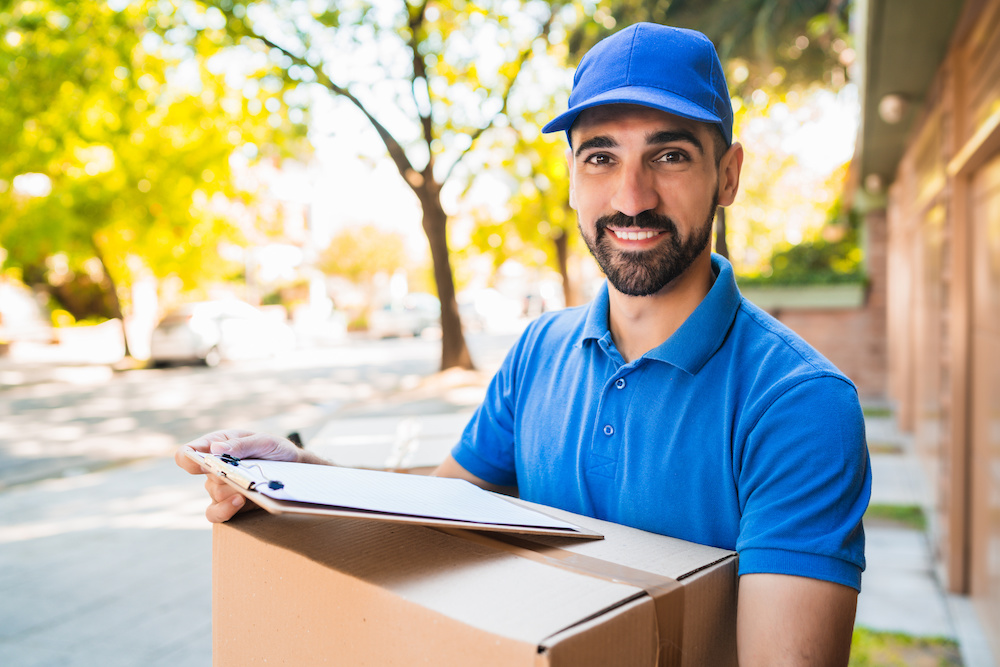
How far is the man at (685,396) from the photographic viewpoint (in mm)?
1084

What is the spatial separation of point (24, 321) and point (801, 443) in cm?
3000

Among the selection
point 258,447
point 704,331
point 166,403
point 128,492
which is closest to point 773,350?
point 704,331

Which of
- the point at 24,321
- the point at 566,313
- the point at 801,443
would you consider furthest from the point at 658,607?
the point at 24,321

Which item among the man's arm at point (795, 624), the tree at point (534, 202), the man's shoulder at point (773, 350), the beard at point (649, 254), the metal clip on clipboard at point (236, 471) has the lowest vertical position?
the man's arm at point (795, 624)

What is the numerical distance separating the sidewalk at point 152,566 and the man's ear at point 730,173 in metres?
1.10

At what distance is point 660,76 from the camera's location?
1.33 metres

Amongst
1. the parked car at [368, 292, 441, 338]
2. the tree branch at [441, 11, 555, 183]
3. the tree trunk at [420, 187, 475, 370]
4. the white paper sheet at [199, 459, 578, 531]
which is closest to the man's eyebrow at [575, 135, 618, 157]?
the white paper sheet at [199, 459, 578, 531]

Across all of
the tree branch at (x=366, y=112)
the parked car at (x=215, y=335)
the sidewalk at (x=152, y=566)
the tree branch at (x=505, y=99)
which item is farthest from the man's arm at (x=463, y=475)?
the parked car at (x=215, y=335)

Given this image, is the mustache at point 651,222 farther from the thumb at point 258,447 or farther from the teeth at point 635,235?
the thumb at point 258,447

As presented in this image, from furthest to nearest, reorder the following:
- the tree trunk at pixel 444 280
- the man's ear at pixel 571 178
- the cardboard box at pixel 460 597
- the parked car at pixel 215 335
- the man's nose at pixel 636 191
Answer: the parked car at pixel 215 335, the tree trunk at pixel 444 280, the man's ear at pixel 571 178, the man's nose at pixel 636 191, the cardboard box at pixel 460 597

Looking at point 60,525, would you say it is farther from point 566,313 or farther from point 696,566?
point 696,566

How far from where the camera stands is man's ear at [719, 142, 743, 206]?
4.81ft

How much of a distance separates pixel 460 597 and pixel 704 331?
2.13 feet

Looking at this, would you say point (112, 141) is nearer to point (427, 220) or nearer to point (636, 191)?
point (427, 220)
